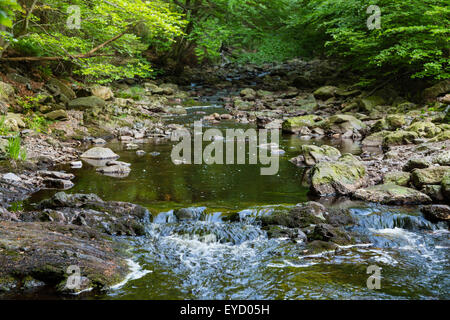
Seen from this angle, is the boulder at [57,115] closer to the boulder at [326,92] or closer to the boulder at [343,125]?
the boulder at [343,125]

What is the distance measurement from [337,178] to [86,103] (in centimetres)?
1016

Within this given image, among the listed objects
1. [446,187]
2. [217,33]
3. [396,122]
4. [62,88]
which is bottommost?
[446,187]

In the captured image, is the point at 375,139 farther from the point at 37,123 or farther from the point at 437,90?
the point at 37,123

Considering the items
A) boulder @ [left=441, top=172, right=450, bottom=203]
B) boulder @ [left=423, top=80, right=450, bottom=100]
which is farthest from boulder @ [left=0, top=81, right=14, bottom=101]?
boulder @ [left=423, top=80, right=450, bottom=100]

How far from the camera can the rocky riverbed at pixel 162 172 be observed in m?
4.48

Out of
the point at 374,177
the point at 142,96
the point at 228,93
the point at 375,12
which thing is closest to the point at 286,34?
the point at 228,93

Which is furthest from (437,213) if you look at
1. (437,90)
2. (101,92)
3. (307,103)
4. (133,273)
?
(307,103)

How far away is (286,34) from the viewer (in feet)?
84.9

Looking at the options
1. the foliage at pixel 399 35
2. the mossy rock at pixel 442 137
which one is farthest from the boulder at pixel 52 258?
the foliage at pixel 399 35

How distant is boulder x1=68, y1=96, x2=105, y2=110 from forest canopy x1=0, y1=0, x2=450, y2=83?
131 cm

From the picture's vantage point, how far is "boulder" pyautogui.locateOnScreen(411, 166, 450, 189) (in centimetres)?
697

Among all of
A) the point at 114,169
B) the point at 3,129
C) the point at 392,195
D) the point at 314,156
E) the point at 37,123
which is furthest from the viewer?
the point at 37,123

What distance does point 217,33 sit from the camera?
21.6 m

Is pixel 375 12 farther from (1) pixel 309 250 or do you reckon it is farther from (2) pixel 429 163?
(1) pixel 309 250
